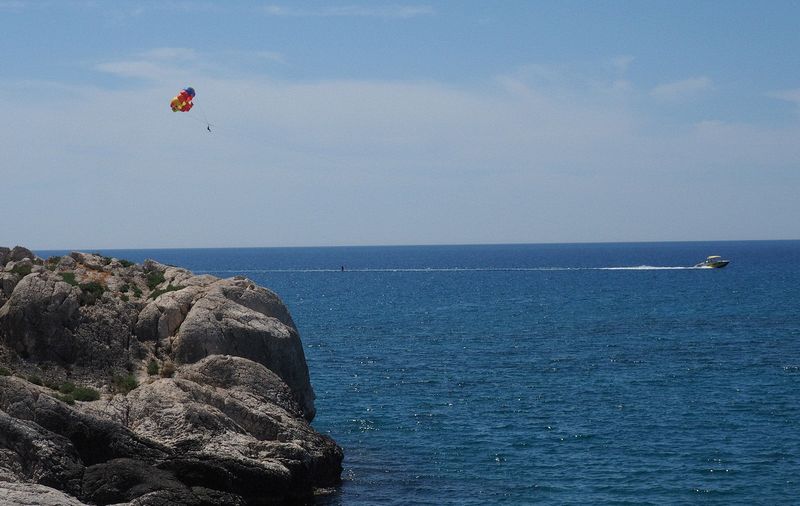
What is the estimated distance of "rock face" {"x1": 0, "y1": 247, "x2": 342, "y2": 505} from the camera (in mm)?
29797

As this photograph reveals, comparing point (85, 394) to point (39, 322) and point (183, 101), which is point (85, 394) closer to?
point (39, 322)

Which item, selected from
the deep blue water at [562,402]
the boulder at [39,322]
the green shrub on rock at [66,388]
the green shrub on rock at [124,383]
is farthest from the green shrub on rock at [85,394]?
the deep blue water at [562,402]

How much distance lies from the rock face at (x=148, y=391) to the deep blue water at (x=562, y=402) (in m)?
3.68

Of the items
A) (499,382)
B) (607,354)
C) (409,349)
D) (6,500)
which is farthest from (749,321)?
(6,500)

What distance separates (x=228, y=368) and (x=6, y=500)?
483 inches

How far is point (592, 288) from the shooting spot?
13825 cm

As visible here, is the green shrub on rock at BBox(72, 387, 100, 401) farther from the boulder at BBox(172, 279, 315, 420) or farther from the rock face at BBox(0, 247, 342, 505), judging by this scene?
the boulder at BBox(172, 279, 315, 420)

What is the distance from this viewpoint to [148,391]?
34438mm

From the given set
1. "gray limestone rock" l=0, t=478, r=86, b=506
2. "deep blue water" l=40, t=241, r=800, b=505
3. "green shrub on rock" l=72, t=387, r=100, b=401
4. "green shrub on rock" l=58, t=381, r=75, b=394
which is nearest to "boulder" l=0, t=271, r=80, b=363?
"green shrub on rock" l=58, t=381, r=75, b=394

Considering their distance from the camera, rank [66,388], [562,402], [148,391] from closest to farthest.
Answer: [148,391] → [66,388] → [562,402]

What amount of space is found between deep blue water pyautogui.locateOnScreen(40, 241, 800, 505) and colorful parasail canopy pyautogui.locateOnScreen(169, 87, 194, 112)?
55.0 feet

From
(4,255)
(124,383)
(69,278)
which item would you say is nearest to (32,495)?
(124,383)

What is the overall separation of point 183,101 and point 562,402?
2486cm

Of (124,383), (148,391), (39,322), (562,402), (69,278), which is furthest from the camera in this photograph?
(562,402)
